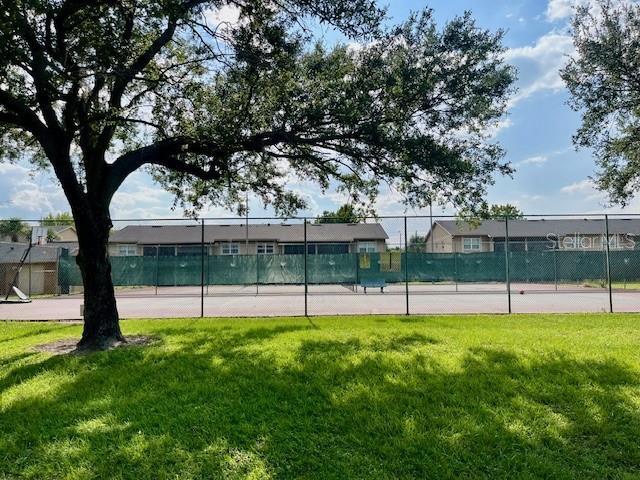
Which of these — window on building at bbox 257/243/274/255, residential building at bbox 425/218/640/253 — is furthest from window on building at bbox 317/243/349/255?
residential building at bbox 425/218/640/253

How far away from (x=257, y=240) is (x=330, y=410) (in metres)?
34.0

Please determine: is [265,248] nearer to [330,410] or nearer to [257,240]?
[257,240]

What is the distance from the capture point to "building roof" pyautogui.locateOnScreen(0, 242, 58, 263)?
26172mm

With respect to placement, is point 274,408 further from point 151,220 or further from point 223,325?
point 151,220

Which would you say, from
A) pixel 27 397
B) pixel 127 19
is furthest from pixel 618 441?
pixel 127 19

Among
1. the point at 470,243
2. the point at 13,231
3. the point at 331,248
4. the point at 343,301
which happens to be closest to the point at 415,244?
the point at 343,301

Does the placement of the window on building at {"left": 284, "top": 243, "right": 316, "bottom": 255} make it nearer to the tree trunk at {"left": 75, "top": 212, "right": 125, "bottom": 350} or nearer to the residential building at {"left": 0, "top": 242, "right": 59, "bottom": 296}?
the residential building at {"left": 0, "top": 242, "right": 59, "bottom": 296}

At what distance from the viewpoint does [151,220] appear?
1170 centimetres

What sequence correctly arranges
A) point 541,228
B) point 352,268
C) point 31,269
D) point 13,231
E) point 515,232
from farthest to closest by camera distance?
1. point 541,228
2. point 515,232
3. point 13,231
4. point 31,269
5. point 352,268

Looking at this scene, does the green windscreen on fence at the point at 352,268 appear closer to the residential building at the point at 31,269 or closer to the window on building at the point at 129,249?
the residential building at the point at 31,269

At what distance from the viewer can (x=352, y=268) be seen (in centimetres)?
2375

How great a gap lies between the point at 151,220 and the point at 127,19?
637 cm

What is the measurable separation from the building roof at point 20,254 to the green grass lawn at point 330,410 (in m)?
23.7

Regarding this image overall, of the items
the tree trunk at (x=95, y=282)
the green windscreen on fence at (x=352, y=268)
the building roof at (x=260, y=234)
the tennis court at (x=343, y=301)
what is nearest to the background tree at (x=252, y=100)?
the tree trunk at (x=95, y=282)
